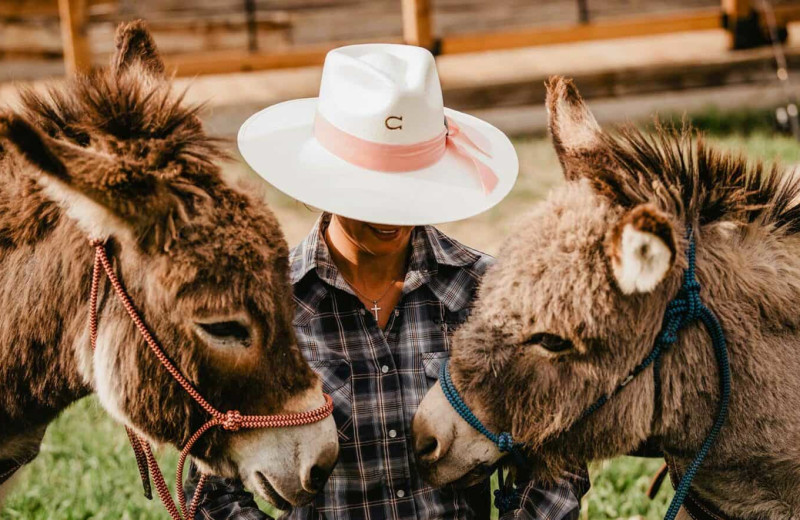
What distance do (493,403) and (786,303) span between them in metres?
0.93

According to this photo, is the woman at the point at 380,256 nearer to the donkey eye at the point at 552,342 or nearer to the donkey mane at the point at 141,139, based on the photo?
the donkey mane at the point at 141,139

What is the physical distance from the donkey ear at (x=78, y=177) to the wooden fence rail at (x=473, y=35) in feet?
23.3

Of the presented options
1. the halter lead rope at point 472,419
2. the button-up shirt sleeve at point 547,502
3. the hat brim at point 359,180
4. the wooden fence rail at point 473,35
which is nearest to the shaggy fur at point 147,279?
the hat brim at point 359,180

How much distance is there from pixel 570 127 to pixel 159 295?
4.85 feet

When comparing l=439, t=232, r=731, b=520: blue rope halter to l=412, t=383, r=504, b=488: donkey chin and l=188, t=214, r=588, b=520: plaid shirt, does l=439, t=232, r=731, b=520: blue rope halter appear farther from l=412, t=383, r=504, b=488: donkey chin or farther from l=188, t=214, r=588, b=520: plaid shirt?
l=188, t=214, r=588, b=520: plaid shirt

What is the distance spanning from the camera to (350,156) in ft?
8.67

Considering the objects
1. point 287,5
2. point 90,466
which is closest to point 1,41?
point 287,5

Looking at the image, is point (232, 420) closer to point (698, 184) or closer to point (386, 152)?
point (386, 152)

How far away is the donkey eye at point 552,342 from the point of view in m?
2.54

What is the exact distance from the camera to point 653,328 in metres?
2.53

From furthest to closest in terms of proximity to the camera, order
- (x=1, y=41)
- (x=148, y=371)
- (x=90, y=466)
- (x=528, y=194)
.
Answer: (x=1, y=41), (x=528, y=194), (x=90, y=466), (x=148, y=371)

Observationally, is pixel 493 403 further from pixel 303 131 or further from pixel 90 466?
pixel 90 466

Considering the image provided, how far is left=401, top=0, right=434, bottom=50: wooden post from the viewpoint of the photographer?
30.7 ft

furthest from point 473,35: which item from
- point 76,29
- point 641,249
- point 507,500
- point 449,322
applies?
point 641,249
